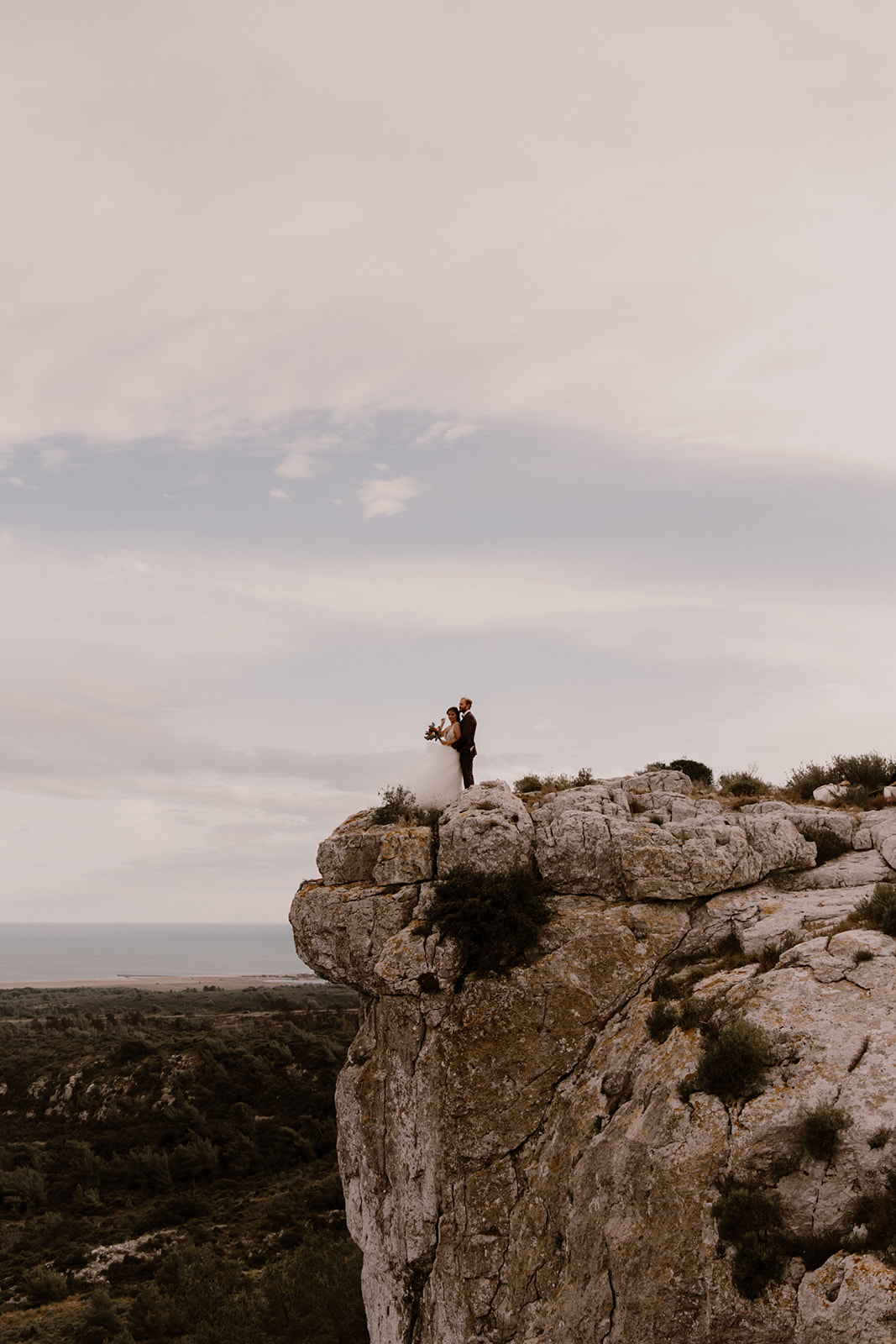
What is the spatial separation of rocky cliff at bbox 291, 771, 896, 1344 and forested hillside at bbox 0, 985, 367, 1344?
11825 millimetres

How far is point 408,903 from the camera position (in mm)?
17609

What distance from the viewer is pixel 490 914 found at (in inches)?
632

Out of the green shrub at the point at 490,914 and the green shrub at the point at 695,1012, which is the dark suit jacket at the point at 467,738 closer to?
the green shrub at the point at 490,914

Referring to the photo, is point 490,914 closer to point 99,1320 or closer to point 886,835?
point 886,835

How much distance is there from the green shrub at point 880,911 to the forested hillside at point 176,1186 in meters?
20.4

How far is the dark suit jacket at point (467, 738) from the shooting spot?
2112 centimetres

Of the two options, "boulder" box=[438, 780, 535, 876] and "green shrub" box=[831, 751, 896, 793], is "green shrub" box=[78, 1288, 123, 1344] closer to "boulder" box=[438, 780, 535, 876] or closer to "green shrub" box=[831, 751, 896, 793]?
"boulder" box=[438, 780, 535, 876]

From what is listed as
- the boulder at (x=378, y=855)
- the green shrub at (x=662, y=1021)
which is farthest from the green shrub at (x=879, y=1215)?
the boulder at (x=378, y=855)

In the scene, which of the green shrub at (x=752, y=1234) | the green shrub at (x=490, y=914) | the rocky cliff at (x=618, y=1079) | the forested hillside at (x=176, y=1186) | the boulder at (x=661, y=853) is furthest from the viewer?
the forested hillside at (x=176, y=1186)

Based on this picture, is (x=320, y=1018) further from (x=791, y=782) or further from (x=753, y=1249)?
(x=753, y=1249)

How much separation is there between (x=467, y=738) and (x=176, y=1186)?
2981cm

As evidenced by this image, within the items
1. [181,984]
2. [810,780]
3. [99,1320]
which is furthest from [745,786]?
[181,984]

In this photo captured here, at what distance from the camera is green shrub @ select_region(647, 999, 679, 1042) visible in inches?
513

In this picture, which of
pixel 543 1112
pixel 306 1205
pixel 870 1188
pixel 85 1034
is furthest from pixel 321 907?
pixel 85 1034
